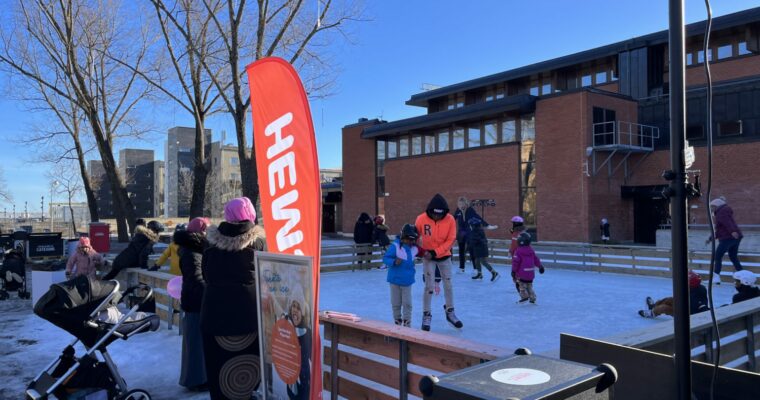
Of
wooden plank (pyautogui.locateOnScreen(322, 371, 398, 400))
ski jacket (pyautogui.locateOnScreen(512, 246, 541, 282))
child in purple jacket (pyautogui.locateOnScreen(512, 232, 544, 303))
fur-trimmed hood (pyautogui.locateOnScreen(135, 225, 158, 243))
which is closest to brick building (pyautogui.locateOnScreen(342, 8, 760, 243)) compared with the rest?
child in purple jacket (pyautogui.locateOnScreen(512, 232, 544, 303))

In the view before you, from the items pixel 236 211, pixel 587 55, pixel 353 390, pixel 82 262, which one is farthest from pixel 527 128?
pixel 353 390

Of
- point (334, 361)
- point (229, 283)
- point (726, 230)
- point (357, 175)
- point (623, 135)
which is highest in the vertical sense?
point (623, 135)

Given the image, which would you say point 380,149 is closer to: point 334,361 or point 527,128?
point 527,128

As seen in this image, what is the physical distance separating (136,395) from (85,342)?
64cm

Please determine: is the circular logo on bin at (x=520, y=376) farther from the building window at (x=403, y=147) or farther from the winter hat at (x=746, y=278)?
the building window at (x=403, y=147)

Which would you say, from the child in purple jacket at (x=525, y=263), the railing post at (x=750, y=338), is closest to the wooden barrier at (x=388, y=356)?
the railing post at (x=750, y=338)

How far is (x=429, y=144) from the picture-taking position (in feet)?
113

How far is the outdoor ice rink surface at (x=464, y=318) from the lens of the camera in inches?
235

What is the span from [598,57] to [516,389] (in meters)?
35.8

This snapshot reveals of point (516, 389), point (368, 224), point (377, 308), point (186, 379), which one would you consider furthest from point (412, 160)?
point (516, 389)

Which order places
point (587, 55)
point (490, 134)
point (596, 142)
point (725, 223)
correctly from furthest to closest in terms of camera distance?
1. point (587, 55)
2. point (490, 134)
3. point (596, 142)
4. point (725, 223)

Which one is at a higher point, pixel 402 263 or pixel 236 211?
pixel 236 211

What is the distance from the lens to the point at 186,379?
5.21 meters

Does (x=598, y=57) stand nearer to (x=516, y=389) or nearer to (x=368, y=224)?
(x=368, y=224)
